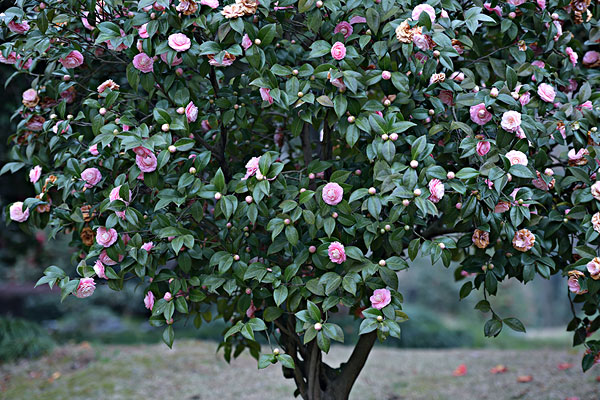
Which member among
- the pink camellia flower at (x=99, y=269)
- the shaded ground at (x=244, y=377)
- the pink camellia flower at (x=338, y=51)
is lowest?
the shaded ground at (x=244, y=377)

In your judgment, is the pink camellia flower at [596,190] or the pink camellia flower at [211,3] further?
the pink camellia flower at [596,190]

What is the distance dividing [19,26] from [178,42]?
66 cm

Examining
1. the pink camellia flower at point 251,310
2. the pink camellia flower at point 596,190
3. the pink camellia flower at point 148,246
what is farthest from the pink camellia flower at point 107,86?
the pink camellia flower at point 596,190

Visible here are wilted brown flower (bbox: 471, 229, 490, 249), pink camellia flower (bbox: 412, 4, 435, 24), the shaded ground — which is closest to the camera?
pink camellia flower (bbox: 412, 4, 435, 24)

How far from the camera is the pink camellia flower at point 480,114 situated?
1737 millimetres

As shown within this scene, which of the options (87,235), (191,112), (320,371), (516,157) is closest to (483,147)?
(516,157)

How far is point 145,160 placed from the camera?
5.47 feet

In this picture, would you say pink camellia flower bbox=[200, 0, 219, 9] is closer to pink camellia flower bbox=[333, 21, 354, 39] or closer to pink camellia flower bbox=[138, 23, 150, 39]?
pink camellia flower bbox=[138, 23, 150, 39]

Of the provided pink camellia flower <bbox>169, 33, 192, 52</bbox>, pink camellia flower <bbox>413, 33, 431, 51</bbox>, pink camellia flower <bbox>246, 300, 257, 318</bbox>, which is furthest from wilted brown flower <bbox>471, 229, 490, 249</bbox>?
pink camellia flower <bbox>169, 33, 192, 52</bbox>

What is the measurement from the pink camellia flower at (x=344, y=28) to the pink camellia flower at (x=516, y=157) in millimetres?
620

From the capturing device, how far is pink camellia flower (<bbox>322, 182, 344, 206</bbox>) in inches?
64.5

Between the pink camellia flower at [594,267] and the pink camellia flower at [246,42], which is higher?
the pink camellia flower at [246,42]

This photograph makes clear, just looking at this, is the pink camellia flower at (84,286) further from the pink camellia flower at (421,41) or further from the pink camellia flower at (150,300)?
the pink camellia flower at (421,41)

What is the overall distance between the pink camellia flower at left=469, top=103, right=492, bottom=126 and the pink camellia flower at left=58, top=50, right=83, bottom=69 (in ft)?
4.24
